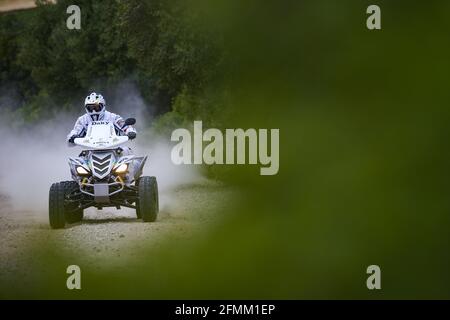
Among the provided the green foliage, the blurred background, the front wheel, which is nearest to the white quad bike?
the front wheel

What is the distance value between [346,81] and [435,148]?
549mm

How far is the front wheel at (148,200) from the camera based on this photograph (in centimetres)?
568

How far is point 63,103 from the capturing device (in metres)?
5.97

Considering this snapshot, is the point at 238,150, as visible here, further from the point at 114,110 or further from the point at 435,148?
the point at 435,148

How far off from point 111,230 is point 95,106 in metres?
0.73

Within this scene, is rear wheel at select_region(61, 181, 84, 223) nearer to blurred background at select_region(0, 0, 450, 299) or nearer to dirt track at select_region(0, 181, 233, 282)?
dirt track at select_region(0, 181, 233, 282)

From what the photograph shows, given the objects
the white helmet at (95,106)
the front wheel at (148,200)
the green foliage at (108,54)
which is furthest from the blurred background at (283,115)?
the front wheel at (148,200)

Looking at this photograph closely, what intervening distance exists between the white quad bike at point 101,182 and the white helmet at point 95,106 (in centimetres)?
5

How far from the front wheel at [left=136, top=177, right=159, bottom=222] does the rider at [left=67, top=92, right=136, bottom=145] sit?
0.91ft

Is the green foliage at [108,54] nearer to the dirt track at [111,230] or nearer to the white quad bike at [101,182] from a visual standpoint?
the white quad bike at [101,182]

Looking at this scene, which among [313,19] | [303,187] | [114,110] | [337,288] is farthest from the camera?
[114,110]

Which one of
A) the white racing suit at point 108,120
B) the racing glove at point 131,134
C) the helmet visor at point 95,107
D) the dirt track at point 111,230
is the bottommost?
the dirt track at point 111,230

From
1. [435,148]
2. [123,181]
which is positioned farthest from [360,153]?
[123,181]

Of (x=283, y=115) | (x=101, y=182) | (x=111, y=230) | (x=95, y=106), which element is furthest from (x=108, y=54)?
(x=283, y=115)
